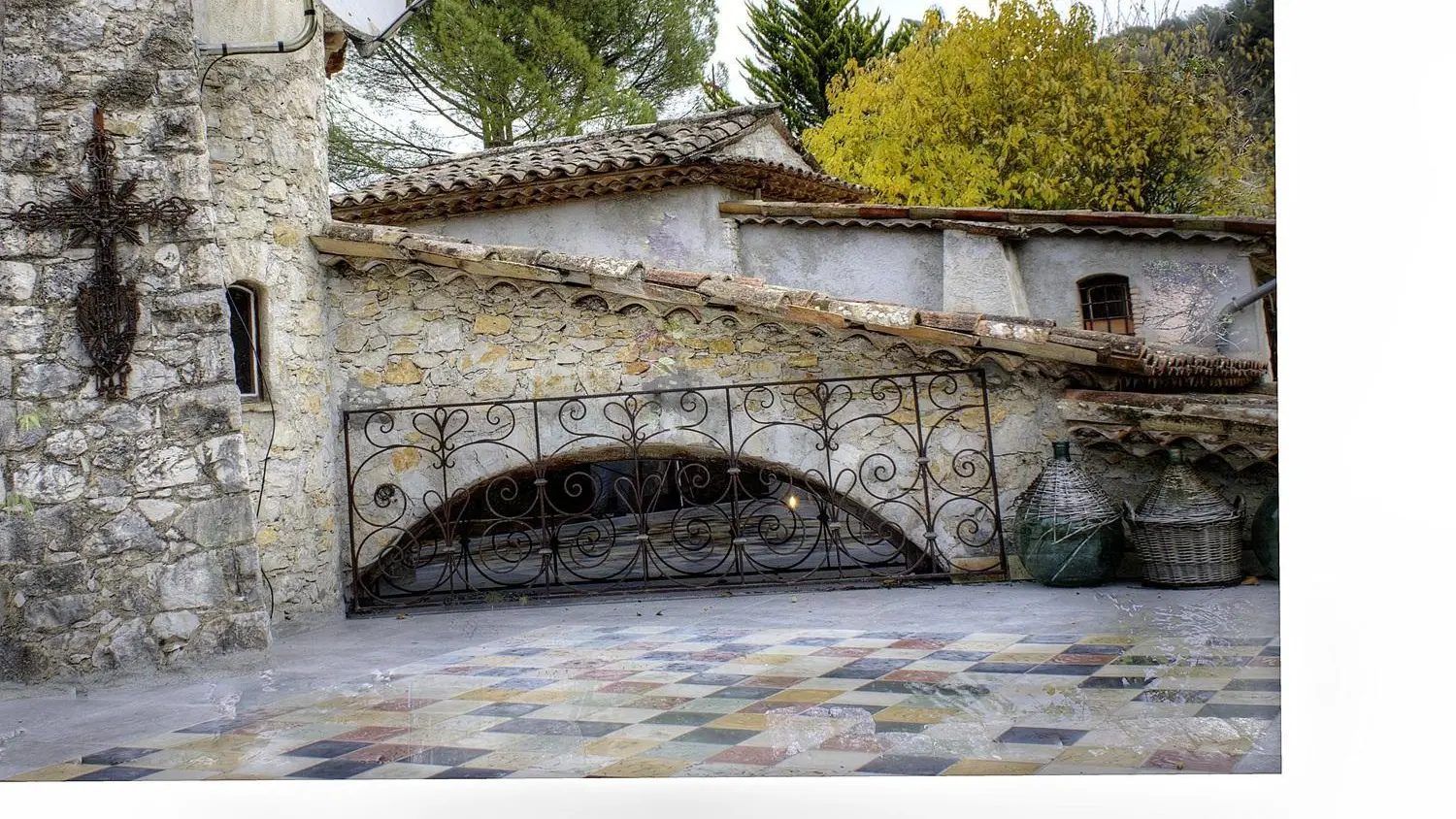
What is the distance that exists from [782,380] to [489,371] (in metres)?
1.26

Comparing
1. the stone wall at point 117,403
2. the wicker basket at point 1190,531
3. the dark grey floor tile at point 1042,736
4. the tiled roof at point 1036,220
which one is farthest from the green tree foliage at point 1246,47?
the stone wall at point 117,403

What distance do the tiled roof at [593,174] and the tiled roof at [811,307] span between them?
68cm

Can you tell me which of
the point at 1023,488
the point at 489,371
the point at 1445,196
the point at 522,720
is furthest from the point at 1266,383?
the point at 489,371

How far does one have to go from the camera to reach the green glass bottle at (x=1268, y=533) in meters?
3.86

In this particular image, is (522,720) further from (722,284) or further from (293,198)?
(293,198)

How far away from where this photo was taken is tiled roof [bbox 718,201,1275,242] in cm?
367

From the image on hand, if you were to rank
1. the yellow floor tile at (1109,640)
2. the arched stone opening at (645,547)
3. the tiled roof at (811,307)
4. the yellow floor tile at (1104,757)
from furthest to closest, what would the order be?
the arched stone opening at (645,547) → the tiled roof at (811,307) → the yellow floor tile at (1109,640) → the yellow floor tile at (1104,757)

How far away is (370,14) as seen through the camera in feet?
15.3

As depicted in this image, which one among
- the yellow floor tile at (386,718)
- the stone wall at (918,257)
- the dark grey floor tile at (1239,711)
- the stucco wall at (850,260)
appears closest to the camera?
the dark grey floor tile at (1239,711)

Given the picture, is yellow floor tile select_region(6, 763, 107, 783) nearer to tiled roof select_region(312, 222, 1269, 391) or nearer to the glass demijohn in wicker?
tiled roof select_region(312, 222, 1269, 391)

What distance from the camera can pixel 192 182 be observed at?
3703 mm

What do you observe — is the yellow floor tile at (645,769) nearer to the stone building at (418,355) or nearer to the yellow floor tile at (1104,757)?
the yellow floor tile at (1104,757)

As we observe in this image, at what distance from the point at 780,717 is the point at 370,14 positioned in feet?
11.0

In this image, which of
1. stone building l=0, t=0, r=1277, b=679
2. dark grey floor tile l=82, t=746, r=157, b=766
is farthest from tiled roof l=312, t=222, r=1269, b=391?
dark grey floor tile l=82, t=746, r=157, b=766
